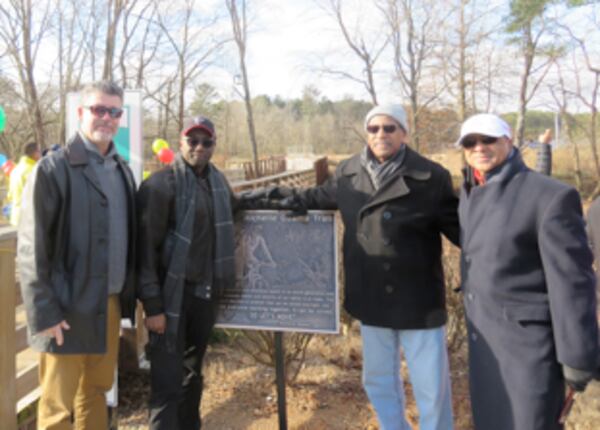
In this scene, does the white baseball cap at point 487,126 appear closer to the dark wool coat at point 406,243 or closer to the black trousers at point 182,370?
the dark wool coat at point 406,243

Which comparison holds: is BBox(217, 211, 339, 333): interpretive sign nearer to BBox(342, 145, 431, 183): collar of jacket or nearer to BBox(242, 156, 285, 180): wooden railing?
BBox(342, 145, 431, 183): collar of jacket

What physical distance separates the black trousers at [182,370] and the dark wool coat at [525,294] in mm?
1558

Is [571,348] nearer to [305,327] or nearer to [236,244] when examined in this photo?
[305,327]

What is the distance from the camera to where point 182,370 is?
8.81 ft

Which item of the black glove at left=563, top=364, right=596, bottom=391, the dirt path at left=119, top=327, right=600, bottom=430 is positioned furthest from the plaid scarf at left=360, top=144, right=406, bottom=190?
the dirt path at left=119, top=327, right=600, bottom=430

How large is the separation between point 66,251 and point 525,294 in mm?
2199

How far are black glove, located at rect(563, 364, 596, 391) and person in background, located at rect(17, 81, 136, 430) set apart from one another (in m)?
2.19

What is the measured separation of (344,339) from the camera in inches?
178

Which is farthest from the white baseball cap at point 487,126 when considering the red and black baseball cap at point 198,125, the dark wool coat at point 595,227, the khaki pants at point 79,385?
the khaki pants at point 79,385

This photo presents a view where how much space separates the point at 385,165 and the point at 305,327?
1220 mm

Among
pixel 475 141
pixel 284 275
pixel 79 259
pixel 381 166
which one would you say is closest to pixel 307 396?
pixel 284 275

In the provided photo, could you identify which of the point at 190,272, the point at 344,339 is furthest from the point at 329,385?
the point at 190,272

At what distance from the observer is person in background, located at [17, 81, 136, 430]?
2156 millimetres

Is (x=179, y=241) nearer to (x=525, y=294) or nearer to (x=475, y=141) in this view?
(x=475, y=141)
